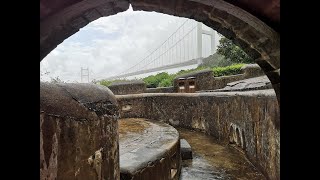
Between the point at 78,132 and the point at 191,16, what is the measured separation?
124 centimetres

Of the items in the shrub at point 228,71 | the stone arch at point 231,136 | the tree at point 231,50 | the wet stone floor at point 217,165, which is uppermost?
the tree at point 231,50

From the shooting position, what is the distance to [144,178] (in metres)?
3.02

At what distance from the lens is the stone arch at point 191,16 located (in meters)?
1.26

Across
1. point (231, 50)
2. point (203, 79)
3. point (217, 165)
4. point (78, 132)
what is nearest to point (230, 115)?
point (217, 165)

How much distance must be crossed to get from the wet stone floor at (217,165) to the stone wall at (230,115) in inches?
8.2

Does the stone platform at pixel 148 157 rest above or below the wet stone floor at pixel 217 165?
above

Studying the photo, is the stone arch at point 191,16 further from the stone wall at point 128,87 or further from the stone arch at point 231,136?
the stone wall at point 128,87

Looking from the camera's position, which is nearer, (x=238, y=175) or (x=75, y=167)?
(x=75, y=167)

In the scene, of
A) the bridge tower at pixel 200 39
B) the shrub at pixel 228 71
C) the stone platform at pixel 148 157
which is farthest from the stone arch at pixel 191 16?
the bridge tower at pixel 200 39

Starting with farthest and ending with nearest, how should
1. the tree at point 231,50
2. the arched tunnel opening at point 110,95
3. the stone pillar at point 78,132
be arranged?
the tree at point 231,50 < the stone pillar at point 78,132 < the arched tunnel opening at point 110,95
